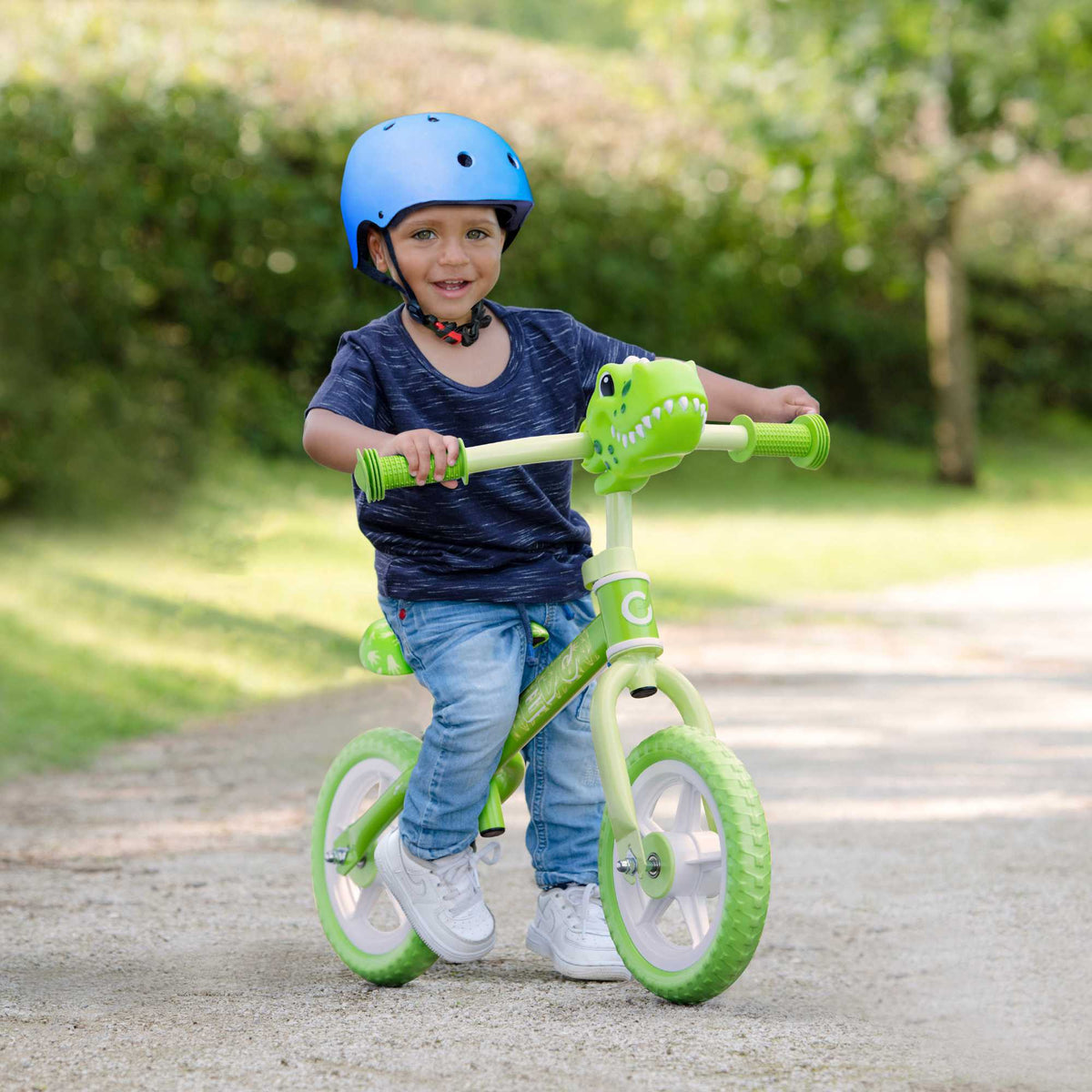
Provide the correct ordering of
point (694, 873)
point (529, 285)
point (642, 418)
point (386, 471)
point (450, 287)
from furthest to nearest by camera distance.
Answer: point (529, 285)
point (450, 287)
point (694, 873)
point (642, 418)
point (386, 471)

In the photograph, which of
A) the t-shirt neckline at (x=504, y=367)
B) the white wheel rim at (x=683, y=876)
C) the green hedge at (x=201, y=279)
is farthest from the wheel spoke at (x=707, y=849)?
the green hedge at (x=201, y=279)

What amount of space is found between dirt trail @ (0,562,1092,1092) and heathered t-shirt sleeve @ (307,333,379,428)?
104 cm

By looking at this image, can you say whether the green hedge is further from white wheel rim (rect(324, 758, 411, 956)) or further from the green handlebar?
the green handlebar

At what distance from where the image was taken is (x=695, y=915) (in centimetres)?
282

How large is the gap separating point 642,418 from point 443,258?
552 millimetres

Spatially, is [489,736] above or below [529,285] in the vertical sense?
below

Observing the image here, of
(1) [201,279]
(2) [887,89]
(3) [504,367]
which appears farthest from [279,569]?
(2) [887,89]

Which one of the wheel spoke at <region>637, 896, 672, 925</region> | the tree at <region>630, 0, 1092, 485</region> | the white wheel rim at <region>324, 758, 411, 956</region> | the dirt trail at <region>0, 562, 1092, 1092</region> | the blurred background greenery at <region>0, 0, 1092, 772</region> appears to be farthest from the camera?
the tree at <region>630, 0, 1092, 485</region>

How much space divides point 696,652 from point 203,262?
546 centimetres

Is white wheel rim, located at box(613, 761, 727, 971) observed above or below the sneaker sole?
above

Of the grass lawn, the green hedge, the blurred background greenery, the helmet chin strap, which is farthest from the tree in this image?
the helmet chin strap

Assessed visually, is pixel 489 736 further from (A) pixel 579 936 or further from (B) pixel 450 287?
(B) pixel 450 287

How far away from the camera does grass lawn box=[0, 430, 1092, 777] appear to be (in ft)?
21.4

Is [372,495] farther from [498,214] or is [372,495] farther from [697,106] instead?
[697,106]
